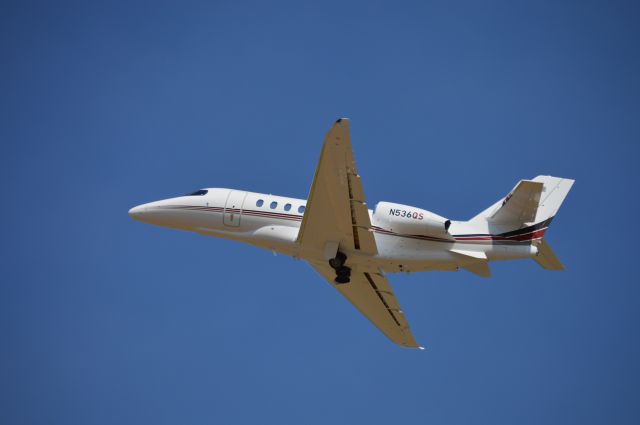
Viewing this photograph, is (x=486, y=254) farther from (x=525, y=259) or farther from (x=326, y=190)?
(x=326, y=190)

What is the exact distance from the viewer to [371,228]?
2623 cm

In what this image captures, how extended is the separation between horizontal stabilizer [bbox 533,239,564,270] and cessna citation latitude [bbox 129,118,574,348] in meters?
0.03

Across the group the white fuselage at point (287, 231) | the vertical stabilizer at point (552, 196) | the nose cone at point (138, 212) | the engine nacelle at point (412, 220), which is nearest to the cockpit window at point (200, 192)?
the white fuselage at point (287, 231)

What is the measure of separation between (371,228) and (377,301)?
4746 mm

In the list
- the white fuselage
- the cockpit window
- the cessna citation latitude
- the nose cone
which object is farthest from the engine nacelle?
the nose cone

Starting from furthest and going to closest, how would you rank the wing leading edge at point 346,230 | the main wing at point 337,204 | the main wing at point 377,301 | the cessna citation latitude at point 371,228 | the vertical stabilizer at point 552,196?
the main wing at point 377,301 → the vertical stabilizer at point 552,196 → the cessna citation latitude at point 371,228 → the wing leading edge at point 346,230 → the main wing at point 337,204

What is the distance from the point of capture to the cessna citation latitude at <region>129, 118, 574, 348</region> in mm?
24484

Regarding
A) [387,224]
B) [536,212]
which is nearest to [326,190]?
[387,224]

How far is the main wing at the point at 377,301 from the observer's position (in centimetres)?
2892

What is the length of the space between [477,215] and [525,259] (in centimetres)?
210

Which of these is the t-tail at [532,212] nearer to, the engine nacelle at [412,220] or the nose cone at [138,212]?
the engine nacelle at [412,220]

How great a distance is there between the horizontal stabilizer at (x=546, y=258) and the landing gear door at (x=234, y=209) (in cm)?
1012

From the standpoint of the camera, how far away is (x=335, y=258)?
2656 centimetres

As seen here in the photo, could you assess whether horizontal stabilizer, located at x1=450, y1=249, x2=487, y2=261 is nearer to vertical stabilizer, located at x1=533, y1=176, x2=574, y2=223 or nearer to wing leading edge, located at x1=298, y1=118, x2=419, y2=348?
vertical stabilizer, located at x1=533, y1=176, x2=574, y2=223
